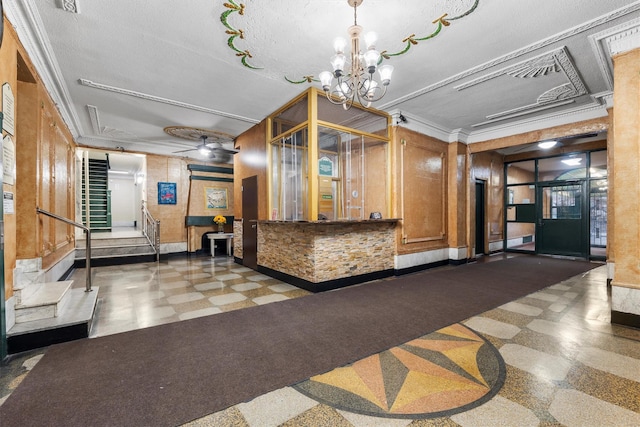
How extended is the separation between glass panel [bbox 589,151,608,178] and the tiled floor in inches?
219

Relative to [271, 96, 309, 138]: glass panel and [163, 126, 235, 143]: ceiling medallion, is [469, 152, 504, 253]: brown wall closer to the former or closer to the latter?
[271, 96, 309, 138]: glass panel

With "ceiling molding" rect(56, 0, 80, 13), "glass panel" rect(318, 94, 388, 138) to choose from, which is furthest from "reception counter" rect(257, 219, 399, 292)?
"ceiling molding" rect(56, 0, 80, 13)

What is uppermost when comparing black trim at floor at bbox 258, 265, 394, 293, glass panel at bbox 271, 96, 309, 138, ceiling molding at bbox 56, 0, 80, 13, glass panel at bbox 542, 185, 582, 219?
ceiling molding at bbox 56, 0, 80, 13

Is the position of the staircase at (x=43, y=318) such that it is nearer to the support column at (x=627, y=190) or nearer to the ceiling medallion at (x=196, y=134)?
the ceiling medallion at (x=196, y=134)

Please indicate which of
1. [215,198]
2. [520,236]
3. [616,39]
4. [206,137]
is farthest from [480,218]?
[215,198]

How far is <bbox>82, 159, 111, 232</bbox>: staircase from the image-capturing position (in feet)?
36.9

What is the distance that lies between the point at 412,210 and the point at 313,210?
2830 millimetres

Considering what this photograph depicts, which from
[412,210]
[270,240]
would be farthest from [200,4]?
[412,210]

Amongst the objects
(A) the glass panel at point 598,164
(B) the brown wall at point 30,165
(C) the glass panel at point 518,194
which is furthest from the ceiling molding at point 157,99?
(A) the glass panel at point 598,164

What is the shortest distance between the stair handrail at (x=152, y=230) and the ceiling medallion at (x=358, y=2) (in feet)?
19.2

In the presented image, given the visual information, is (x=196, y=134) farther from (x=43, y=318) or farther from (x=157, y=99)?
(x=43, y=318)

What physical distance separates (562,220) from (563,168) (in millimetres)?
1665

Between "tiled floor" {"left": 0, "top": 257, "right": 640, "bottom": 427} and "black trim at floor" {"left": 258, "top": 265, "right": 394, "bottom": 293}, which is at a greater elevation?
"black trim at floor" {"left": 258, "top": 265, "right": 394, "bottom": 293}

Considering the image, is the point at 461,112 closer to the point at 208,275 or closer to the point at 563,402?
the point at 563,402
